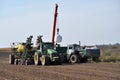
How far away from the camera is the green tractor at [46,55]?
33.6m

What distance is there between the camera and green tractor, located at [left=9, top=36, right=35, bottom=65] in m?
36.2

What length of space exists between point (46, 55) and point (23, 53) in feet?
12.5

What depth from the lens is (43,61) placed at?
33781 millimetres

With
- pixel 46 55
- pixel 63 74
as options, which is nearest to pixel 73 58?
pixel 46 55

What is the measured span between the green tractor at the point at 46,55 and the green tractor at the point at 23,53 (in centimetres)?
140

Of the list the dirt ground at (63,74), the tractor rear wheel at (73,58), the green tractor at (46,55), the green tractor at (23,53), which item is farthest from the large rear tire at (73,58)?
the dirt ground at (63,74)

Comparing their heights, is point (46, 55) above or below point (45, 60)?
above

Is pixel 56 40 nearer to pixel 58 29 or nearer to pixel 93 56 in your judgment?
pixel 58 29

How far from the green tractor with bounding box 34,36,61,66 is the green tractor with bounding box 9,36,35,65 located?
140 cm

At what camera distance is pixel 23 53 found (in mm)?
36844

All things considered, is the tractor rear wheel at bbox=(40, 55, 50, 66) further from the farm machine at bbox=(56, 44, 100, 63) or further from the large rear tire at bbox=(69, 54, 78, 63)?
A: the large rear tire at bbox=(69, 54, 78, 63)

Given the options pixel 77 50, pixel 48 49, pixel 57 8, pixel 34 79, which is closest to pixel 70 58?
pixel 77 50

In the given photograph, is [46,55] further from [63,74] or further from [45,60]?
[63,74]

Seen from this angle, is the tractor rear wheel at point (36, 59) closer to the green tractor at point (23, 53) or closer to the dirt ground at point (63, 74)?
the green tractor at point (23, 53)
